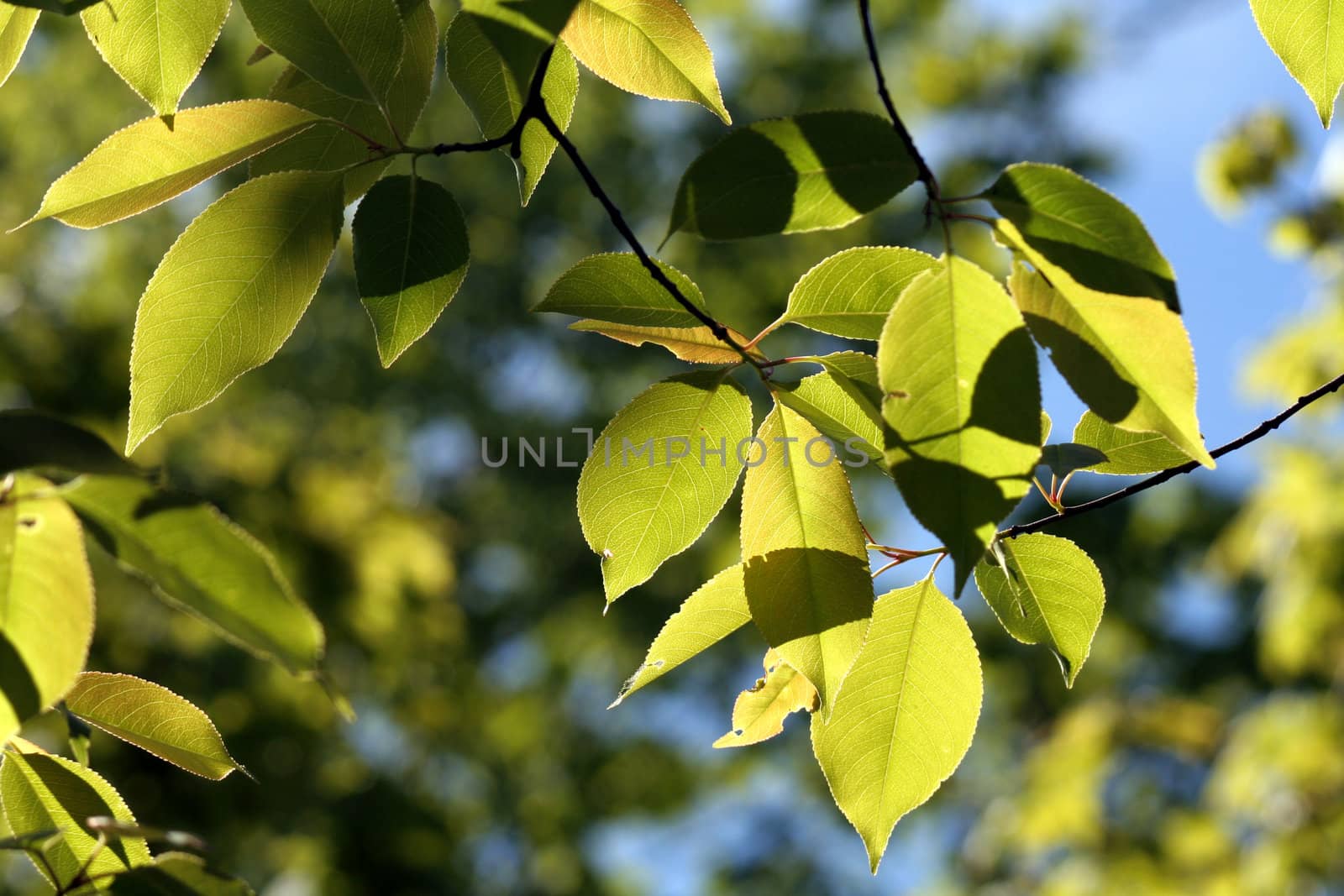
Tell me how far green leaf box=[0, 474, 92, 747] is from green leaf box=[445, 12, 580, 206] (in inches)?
9.9

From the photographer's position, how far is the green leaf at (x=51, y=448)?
30 centimetres

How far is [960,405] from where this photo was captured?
0.38 m

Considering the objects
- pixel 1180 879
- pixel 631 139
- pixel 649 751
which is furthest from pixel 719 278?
pixel 1180 879

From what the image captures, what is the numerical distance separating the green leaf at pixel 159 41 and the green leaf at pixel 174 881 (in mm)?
325

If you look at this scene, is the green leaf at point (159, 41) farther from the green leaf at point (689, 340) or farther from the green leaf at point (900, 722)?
the green leaf at point (900, 722)

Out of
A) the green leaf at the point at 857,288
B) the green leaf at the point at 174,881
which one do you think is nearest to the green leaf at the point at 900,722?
the green leaf at the point at 857,288

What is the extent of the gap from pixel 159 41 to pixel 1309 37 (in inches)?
21.9

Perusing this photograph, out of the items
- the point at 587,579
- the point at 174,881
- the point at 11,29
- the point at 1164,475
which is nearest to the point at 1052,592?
the point at 1164,475

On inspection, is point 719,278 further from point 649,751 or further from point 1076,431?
point 1076,431

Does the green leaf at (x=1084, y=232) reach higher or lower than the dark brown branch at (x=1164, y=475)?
higher

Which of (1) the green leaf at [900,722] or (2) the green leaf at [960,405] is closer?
(2) the green leaf at [960,405]

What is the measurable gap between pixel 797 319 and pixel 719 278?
748 cm

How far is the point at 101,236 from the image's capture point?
770 cm

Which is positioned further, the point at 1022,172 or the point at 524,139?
the point at 524,139
